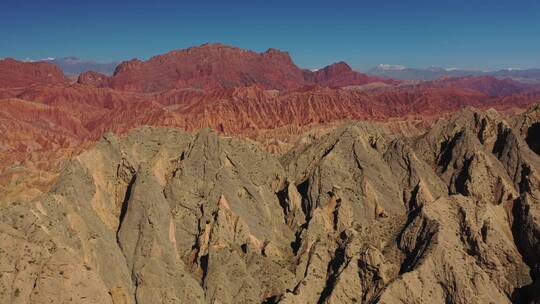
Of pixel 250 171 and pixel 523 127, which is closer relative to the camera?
pixel 250 171

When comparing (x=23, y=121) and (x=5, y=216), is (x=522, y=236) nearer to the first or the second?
(x=5, y=216)

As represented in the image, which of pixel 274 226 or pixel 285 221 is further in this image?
pixel 285 221

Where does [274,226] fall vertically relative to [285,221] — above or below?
above

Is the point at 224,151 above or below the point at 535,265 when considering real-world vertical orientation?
above

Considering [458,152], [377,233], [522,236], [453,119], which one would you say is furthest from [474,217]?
[453,119]

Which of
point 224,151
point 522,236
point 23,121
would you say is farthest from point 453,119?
point 23,121

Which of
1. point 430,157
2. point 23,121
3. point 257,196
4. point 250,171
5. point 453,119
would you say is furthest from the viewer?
point 23,121

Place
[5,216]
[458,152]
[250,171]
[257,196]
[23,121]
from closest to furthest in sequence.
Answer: [5,216]
[257,196]
[250,171]
[458,152]
[23,121]
